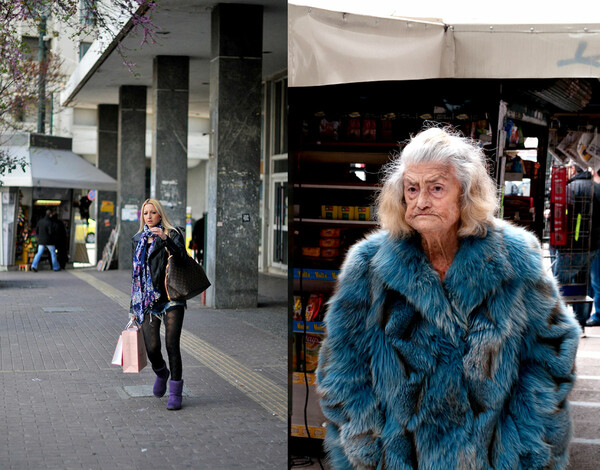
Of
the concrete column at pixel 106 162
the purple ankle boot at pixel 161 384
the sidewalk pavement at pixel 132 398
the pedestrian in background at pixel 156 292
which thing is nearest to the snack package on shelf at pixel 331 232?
the sidewalk pavement at pixel 132 398

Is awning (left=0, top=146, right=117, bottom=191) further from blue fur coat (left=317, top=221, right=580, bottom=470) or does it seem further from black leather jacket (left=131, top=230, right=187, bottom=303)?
blue fur coat (left=317, top=221, right=580, bottom=470)

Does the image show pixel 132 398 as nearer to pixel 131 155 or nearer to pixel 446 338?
pixel 446 338

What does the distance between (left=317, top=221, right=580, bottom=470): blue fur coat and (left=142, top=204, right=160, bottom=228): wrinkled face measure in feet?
14.9

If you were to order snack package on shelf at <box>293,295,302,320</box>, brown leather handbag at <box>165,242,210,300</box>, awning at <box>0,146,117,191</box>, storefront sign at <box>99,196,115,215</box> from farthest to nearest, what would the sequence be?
storefront sign at <box>99,196,115,215</box>
awning at <box>0,146,117,191</box>
brown leather handbag at <box>165,242,210,300</box>
snack package on shelf at <box>293,295,302,320</box>

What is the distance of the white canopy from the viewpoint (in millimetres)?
4367

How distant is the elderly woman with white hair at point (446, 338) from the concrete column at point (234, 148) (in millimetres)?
11817

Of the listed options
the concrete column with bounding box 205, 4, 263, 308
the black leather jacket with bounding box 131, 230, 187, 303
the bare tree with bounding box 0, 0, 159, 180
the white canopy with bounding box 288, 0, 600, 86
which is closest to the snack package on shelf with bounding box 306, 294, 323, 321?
the white canopy with bounding box 288, 0, 600, 86

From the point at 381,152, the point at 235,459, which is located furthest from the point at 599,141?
the point at 235,459

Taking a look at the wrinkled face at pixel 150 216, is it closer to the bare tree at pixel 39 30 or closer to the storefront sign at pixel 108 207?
the bare tree at pixel 39 30

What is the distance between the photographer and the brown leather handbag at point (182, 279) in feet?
23.0

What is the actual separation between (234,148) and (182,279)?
7.76m

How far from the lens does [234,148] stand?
1458 centimetres

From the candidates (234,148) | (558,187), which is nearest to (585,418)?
(558,187)

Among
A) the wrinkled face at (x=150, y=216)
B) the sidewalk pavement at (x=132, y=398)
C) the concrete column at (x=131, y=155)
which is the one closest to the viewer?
the sidewalk pavement at (x=132, y=398)
